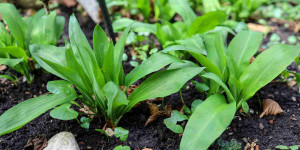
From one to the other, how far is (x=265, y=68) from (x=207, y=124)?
2.33 feet

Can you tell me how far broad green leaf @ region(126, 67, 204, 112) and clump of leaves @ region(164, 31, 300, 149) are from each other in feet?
0.43

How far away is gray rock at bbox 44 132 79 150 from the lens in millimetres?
1705

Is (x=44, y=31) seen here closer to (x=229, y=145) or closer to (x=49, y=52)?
(x=49, y=52)

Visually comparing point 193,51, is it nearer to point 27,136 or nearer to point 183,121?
point 183,121

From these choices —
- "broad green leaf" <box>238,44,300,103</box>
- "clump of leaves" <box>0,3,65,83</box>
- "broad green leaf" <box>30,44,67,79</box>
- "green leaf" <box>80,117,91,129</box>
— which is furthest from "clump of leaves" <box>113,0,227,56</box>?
"green leaf" <box>80,117,91,129</box>

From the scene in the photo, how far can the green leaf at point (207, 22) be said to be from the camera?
237cm

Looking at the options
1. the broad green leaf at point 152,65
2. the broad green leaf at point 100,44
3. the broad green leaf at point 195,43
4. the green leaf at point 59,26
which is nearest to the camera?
the broad green leaf at point 152,65

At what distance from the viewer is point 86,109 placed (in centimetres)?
201

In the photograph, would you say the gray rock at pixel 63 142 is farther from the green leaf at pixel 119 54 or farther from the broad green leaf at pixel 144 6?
the broad green leaf at pixel 144 6

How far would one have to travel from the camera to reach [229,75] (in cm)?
195

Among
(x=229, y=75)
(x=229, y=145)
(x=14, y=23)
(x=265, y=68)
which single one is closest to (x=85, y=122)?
(x=229, y=145)

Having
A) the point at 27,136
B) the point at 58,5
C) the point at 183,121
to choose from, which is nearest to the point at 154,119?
the point at 183,121

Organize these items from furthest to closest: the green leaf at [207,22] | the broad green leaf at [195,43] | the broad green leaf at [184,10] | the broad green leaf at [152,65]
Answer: the broad green leaf at [184,10], the green leaf at [207,22], the broad green leaf at [195,43], the broad green leaf at [152,65]

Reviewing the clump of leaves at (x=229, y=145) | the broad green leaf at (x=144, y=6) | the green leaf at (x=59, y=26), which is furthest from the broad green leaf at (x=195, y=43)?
the green leaf at (x=59, y=26)
